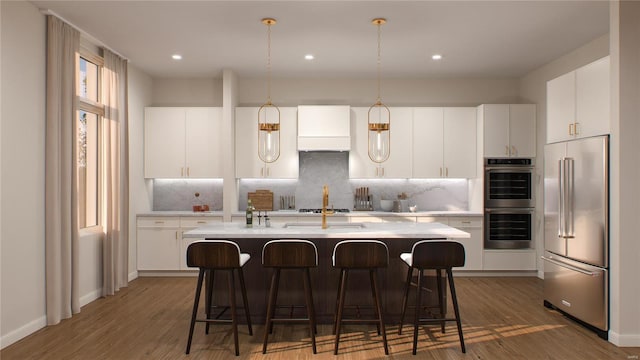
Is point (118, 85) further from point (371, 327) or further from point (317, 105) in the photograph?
point (371, 327)

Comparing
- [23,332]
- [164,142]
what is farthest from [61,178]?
[164,142]

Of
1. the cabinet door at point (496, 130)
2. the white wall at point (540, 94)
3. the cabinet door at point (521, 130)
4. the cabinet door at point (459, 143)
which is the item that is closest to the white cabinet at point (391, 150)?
the cabinet door at point (459, 143)

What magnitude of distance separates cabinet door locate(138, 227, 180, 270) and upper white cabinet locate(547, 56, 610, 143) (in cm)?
508

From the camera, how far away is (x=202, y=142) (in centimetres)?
695

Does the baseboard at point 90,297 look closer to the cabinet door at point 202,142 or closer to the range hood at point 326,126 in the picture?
the cabinet door at point 202,142

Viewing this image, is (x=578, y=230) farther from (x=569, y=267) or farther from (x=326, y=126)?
(x=326, y=126)

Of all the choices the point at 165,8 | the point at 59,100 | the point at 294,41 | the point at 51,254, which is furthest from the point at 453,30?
the point at 51,254

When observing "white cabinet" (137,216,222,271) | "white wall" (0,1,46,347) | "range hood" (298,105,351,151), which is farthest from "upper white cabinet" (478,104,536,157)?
"white wall" (0,1,46,347)

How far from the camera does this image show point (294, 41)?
17.6ft

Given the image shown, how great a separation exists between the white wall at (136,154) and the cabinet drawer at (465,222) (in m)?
4.55

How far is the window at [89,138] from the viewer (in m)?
5.31

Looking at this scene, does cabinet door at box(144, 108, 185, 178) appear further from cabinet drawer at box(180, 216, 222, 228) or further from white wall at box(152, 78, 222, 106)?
cabinet drawer at box(180, 216, 222, 228)

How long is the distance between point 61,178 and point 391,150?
441 centimetres

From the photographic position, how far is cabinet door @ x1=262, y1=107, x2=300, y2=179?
22.7ft
